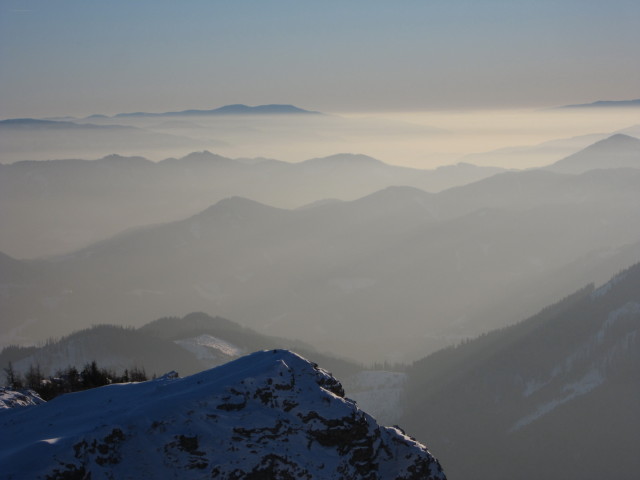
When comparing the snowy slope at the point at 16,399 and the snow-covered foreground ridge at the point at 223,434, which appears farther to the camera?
the snowy slope at the point at 16,399

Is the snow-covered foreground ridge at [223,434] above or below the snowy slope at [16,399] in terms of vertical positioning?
above

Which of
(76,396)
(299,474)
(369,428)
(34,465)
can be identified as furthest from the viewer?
(76,396)

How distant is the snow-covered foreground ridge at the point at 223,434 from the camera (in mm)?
64500

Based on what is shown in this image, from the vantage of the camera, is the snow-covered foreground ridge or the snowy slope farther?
the snowy slope

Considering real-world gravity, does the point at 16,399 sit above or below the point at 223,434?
below

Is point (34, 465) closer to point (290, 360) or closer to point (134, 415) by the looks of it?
point (134, 415)

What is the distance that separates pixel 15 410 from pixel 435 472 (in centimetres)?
4726

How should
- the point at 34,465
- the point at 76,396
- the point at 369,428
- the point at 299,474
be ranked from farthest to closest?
the point at 76,396 → the point at 369,428 → the point at 299,474 → the point at 34,465

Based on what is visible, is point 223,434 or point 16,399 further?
point 16,399

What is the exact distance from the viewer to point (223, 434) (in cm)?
6731

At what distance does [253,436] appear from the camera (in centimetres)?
6788

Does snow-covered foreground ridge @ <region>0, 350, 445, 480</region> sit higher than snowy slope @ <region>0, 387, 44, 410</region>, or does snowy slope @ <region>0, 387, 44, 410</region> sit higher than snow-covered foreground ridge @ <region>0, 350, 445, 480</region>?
snow-covered foreground ridge @ <region>0, 350, 445, 480</region>

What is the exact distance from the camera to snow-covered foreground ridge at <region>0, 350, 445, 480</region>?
212ft

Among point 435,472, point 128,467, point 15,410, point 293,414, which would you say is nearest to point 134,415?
point 128,467
